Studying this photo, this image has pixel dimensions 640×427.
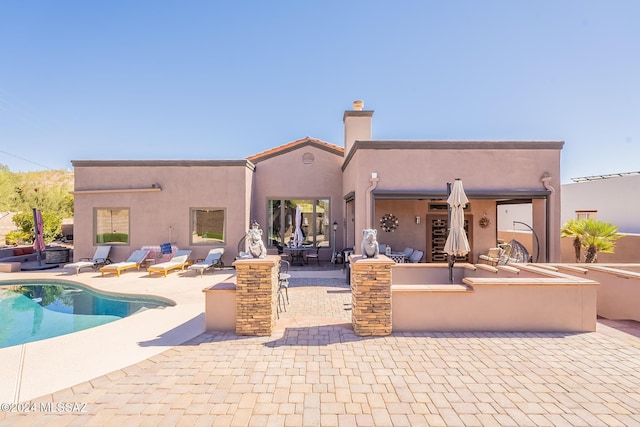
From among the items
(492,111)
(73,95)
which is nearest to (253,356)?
(492,111)

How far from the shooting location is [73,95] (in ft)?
61.9

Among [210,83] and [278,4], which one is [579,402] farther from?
[210,83]

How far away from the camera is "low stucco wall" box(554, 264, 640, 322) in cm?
632

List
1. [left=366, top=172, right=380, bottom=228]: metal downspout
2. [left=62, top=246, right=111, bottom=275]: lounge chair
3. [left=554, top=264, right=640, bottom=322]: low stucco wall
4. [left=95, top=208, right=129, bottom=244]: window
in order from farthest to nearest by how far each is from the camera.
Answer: [left=95, top=208, right=129, bottom=244]: window, [left=62, top=246, right=111, bottom=275]: lounge chair, [left=366, top=172, right=380, bottom=228]: metal downspout, [left=554, top=264, right=640, bottom=322]: low stucco wall

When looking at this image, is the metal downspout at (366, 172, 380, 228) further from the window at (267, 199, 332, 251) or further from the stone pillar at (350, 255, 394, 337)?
the window at (267, 199, 332, 251)

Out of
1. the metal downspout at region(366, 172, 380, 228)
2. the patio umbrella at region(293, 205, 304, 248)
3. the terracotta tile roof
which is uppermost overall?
the terracotta tile roof

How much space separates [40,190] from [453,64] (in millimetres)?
35754

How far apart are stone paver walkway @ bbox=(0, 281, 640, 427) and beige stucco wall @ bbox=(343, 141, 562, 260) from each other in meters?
5.58

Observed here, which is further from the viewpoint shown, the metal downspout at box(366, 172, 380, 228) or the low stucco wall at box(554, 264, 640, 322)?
the metal downspout at box(366, 172, 380, 228)

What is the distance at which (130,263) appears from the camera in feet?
38.0

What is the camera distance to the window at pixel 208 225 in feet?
42.4

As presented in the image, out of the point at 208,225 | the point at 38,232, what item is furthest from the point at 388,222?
the point at 38,232

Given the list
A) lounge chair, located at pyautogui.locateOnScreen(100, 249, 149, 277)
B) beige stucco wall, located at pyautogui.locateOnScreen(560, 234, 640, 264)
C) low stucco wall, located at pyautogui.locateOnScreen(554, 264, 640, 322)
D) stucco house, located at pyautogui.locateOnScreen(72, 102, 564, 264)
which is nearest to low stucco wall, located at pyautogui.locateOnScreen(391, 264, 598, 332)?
low stucco wall, located at pyautogui.locateOnScreen(554, 264, 640, 322)

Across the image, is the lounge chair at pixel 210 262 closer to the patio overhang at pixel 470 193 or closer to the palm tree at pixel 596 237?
the patio overhang at pixel 470 193
